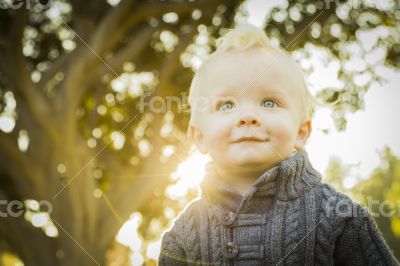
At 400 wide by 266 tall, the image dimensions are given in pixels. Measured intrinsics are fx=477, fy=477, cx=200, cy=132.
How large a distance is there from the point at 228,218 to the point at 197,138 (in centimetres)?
33

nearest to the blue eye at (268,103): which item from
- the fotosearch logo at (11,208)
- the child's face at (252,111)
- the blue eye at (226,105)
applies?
the child's face at (252,111)

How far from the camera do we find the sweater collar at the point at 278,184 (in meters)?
1.54

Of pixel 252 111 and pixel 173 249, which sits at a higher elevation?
pixel 252 111

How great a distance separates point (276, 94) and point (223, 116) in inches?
7.3

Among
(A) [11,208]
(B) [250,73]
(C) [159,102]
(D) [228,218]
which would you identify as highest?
(C) [159,102]

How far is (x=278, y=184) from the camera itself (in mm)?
1554

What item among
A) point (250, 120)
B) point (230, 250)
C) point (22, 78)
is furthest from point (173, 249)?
point (22, 78)

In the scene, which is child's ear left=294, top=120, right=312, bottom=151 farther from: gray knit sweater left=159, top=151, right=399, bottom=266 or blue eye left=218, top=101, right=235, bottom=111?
blue eye left=218, top=101, right=235, bottom=111

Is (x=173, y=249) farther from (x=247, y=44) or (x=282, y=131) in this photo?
(x=247, y=44)

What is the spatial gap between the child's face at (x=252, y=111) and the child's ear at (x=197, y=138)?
4cm

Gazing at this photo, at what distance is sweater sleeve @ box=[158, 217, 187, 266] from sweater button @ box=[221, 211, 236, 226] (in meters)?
0.18

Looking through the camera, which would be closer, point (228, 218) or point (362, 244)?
point (362, 244)

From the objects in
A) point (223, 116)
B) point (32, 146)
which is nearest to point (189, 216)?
point (223, 116)

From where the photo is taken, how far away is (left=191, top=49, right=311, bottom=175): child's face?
1.51 metres
